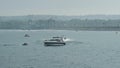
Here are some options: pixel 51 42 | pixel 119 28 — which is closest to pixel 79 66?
pixel 51 42

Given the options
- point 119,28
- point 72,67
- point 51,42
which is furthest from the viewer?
point 119,28

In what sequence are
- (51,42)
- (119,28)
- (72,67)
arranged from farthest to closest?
(119,28)
(51,42)
(72,67)

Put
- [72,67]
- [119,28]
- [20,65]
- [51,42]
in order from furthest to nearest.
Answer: [119,28] < [51,42] < [20,65] < [72,67]

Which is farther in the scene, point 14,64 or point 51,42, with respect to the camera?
point 51,42

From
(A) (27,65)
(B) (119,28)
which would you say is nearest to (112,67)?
(A) (27,65)

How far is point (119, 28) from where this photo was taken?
7613 inches

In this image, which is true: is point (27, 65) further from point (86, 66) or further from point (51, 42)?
point (51, 42)

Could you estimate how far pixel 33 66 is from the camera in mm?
44969

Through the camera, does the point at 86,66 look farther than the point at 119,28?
No

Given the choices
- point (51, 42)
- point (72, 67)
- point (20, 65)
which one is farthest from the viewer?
point (51, 42)

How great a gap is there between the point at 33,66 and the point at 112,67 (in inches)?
323

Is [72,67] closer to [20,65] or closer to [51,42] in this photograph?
[20,65]

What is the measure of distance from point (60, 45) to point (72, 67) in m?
41.2

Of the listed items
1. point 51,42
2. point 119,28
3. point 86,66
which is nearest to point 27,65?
point 86,66
